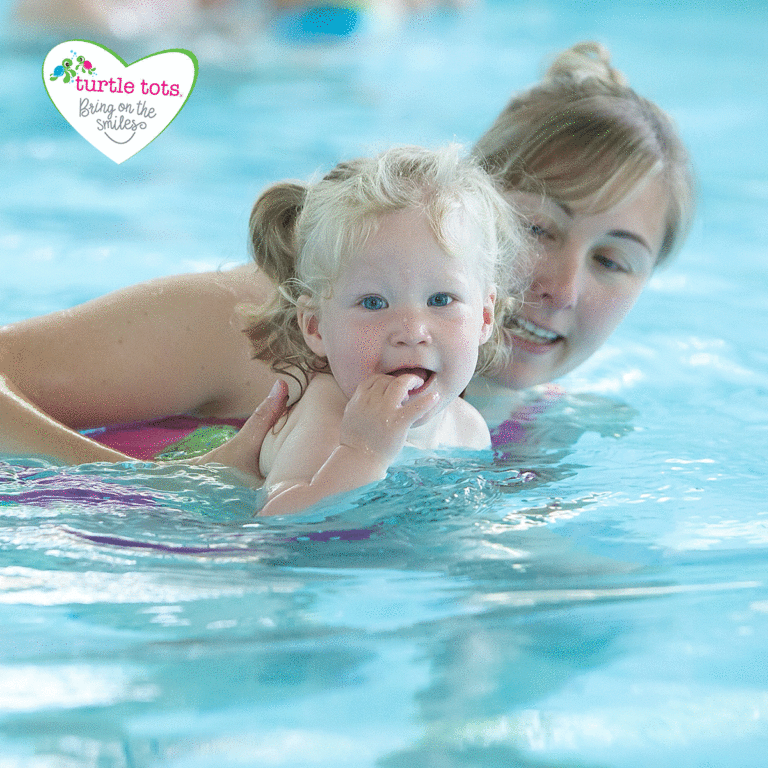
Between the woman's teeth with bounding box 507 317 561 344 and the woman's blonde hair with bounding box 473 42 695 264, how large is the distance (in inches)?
9.7

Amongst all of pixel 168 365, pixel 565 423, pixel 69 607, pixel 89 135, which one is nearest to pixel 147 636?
pixel 69 607

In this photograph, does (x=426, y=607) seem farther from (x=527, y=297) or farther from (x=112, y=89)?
(x=112, y=89)

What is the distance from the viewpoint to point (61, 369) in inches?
78.7

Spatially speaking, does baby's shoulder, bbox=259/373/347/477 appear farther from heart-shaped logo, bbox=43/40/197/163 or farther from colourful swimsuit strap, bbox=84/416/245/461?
heart-shaped logo, bbox=43/40/197/163

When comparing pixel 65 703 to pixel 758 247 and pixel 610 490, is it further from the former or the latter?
pixel 758 247

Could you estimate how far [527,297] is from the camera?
2.04 meters

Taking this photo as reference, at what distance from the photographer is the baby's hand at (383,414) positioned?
1.52 metres

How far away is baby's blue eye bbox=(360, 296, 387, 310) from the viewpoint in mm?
1571

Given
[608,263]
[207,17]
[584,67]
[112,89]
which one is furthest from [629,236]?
[207,17]

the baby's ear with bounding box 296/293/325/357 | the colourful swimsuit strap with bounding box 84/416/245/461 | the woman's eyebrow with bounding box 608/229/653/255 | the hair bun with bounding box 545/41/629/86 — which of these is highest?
the hair bun with bounding box 545/41/629/86

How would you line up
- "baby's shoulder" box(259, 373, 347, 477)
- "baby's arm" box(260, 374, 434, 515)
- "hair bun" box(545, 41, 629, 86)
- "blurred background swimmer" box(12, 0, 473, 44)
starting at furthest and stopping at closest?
1. "blurred background swimmer" box(12, 0, 473, 44)
2. "hair bun" box(545, 41, 629, 86)
3. "baby's shoulder" box(259, 373, 347, 477)
4. "baby's arm" box(260, 374, 434, 515)

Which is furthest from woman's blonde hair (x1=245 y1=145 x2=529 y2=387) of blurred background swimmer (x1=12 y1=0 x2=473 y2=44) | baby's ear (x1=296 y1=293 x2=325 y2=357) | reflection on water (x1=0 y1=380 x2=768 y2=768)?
blurred background swimmer (x1=12 y1=0 x2=473 y2=44)

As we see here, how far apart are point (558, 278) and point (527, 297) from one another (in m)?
0.07

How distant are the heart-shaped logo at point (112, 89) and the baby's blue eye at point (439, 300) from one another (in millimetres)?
990
